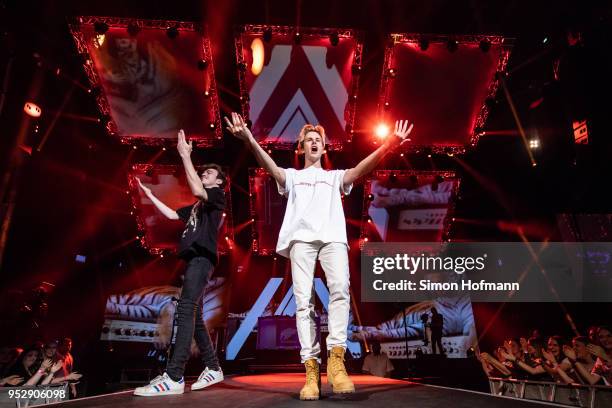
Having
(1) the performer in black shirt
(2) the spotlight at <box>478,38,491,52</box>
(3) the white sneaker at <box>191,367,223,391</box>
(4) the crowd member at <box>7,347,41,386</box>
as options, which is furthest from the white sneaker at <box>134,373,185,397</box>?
(2) the spotlight at <box>478,38,491,52</box>

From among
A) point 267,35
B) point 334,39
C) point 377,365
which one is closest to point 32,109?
point 267,35

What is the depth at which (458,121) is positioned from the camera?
20.6 feet

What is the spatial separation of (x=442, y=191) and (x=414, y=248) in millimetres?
1585

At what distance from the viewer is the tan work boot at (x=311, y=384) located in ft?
7.68

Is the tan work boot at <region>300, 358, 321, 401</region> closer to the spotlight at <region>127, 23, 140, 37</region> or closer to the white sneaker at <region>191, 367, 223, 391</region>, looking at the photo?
the white sneaker at <region>191, 367, 223, 391</region>

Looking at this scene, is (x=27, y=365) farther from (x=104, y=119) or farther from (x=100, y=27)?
(x=100, y=27)

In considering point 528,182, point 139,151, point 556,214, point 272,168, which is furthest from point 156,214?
point 556,214

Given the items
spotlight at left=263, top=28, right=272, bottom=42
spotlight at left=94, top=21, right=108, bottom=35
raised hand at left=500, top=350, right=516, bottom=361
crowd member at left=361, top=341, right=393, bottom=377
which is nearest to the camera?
spotlight at left=94, top=21, right=108, bottom=35

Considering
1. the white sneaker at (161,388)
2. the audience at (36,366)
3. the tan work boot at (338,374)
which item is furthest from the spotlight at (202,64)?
the audience at (36,366)

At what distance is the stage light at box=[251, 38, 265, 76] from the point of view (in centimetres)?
516

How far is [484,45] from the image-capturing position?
16.9 feet

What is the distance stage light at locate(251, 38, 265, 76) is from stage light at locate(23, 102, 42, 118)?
3.06 meters

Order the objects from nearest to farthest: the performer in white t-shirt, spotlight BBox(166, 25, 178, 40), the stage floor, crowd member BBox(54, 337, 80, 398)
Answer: the stage floor, the performer in white t-shirt, spotlight BBox(166, 25, 178, 40), crowd member BBox(54, 337, 80, 398)

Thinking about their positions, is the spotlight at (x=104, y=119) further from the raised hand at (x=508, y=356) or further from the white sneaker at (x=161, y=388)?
the raised hand at (x=508, y=356)
